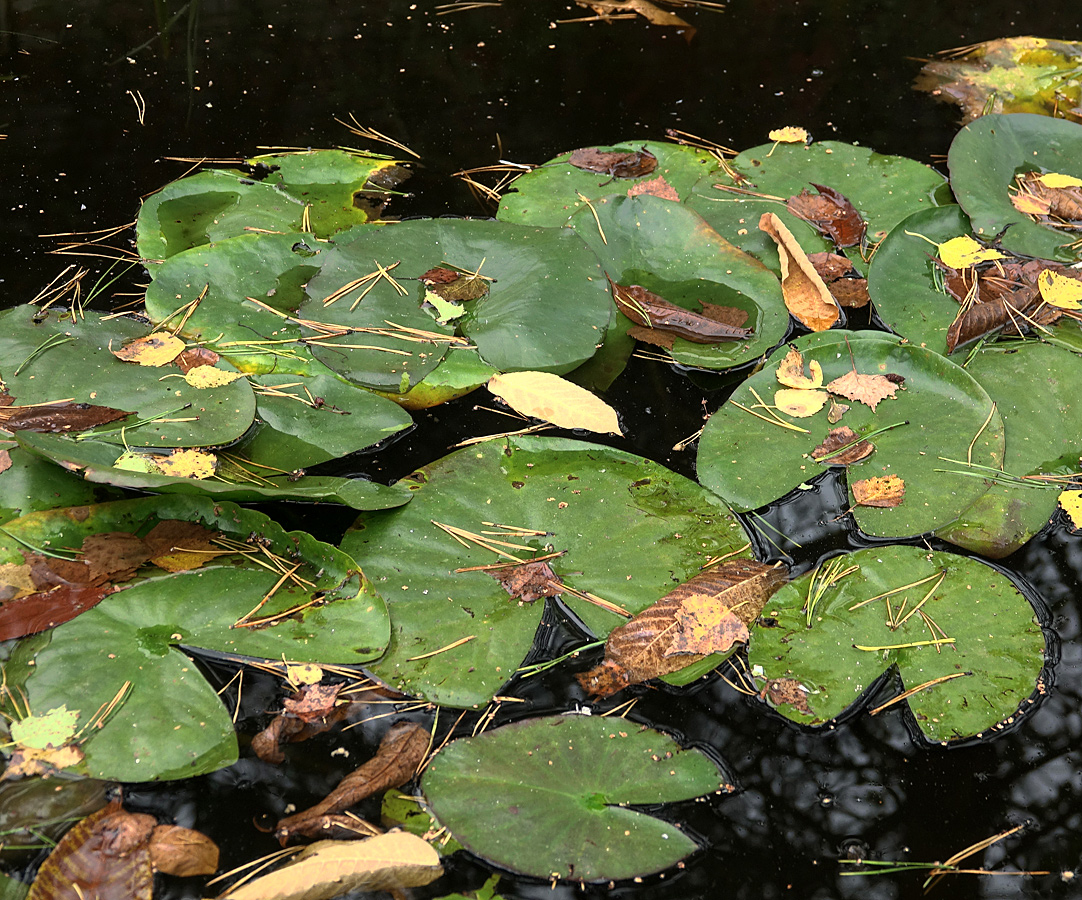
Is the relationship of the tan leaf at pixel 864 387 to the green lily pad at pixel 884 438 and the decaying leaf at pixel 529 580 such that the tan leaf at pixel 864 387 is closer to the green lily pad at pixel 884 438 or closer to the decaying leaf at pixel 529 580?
the green lily pad at pixel 884 438

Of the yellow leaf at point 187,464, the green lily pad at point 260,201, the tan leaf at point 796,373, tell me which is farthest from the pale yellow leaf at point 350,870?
the green lily pad at point 260,201

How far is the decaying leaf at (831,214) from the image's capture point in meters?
2.30

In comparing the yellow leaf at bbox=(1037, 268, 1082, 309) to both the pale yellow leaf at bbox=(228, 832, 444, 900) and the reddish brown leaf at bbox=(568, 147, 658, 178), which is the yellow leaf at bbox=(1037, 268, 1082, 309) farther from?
the pale yellow leaf at bbox=(228, 832, 444, 900)

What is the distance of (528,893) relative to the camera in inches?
49.5

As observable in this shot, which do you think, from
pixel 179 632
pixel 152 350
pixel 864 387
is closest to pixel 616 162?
pixel 864 387

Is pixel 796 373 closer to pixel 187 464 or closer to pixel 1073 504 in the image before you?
pixel 1073 504

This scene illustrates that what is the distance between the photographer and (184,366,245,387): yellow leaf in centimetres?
178

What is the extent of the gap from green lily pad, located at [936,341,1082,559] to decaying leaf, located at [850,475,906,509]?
11 centimetres

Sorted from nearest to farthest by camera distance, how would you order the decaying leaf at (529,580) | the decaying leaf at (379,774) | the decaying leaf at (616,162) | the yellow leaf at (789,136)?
the decaying leaf at (379,774) → the decaying leaf at (529,580) → the decaying leaf at (616,162) → the yellow leaf at (789,136)

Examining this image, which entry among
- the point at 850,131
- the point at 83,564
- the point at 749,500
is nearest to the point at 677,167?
the point at 850,131

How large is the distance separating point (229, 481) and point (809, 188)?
1.80 meters

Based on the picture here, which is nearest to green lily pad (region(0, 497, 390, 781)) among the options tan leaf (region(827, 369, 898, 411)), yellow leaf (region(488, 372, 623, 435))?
yellow leaf (region(488, 372, 623, 435))

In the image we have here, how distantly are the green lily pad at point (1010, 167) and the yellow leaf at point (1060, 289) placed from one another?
0.11 m

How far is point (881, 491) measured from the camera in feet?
5.69
